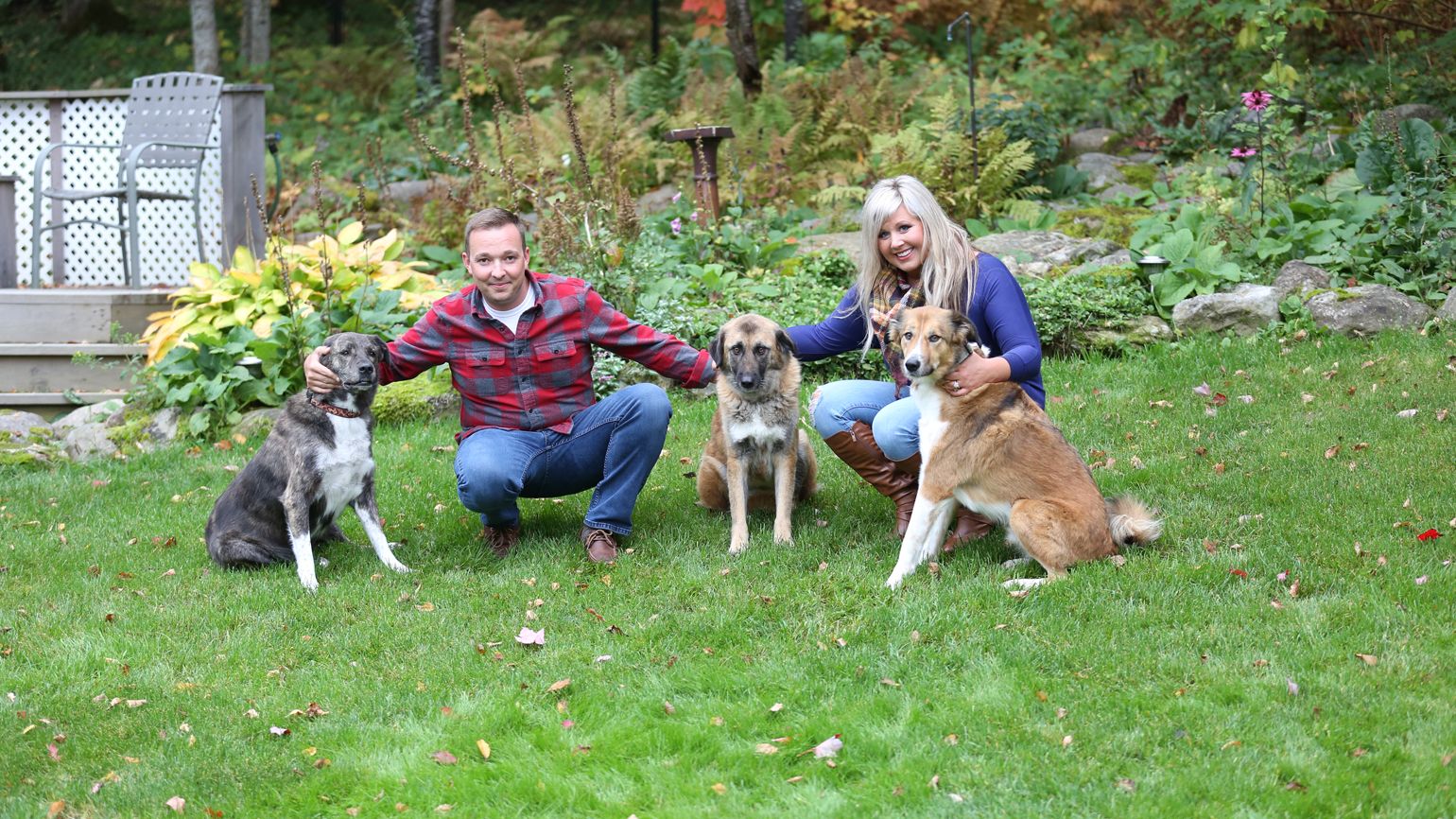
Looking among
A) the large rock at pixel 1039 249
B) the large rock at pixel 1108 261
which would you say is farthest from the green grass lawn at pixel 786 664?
the large rock at pixel 1039 249

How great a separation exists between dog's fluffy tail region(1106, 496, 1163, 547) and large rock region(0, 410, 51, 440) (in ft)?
23.4

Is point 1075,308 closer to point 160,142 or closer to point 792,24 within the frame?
point 160,142

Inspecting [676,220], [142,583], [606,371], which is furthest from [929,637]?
[676,220]

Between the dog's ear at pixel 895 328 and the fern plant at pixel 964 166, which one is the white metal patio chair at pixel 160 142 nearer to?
the fern plant at pixel 964 166

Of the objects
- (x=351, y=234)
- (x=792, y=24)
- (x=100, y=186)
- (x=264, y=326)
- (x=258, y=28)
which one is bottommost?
(x=264, y=326)

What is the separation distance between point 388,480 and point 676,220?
3553mm

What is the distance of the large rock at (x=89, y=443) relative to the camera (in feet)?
26.1

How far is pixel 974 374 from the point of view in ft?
15.5

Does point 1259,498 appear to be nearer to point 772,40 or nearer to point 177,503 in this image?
point 177,503

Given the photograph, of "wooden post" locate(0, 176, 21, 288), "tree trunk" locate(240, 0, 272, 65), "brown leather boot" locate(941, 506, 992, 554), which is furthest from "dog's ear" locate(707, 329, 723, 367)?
"tree trunk" locate(240, 0, 272, 65)

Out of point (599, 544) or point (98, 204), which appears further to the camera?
point (98, 204)

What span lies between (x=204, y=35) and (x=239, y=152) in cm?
799

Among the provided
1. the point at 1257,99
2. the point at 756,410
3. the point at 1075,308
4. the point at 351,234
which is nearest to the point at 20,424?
the point at 351,234

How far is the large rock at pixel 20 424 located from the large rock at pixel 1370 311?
8539mm
